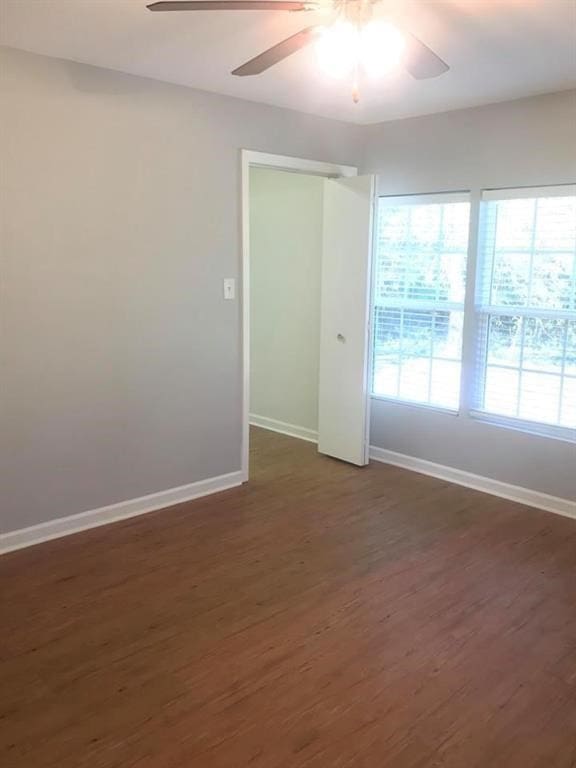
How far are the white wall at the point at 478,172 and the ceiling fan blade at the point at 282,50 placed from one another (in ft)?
6.33

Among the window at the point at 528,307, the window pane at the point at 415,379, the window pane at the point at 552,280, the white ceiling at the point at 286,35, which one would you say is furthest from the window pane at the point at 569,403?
the white ceiling at the point at 286,35

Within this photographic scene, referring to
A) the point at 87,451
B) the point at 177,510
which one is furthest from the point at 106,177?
the point at 177,510

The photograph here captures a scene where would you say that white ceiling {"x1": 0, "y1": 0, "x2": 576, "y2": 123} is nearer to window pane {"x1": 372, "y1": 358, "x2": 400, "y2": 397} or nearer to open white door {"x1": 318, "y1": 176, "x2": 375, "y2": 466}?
open white door {"x1": 318, "y1": 176, "x2": 375, "y2": 466}

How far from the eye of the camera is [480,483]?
419cm

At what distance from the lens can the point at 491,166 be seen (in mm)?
3916

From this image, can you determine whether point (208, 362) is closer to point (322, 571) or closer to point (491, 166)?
point (322, 571)

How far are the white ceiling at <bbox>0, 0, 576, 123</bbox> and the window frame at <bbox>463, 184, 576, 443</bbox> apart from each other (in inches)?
21.3

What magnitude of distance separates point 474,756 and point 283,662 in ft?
2.43

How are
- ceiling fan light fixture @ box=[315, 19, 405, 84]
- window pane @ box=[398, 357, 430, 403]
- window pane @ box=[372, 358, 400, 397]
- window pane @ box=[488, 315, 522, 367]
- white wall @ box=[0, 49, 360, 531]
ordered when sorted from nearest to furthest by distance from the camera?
ceiling fan light fixture @ box=[315, 19, 405, 84] < white wall @ box=[0, 49, 360, 531] < window pane @ box=[488, 315, 522, 367] < window pane @ box=[398, 357, 430, 403] < window pane @ box=[372, 358, 400, 397]

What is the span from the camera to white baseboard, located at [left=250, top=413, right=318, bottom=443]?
17.2 feet

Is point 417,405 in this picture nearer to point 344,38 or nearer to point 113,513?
point 113,513

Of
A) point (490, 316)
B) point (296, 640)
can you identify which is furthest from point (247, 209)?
point (296, 640)

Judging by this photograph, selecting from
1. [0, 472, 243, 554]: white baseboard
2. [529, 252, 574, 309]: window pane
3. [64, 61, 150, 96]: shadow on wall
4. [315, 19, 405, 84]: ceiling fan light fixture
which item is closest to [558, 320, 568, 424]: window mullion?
[529, 252, 574, 309]: window pane

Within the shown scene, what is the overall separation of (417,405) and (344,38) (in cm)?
257
